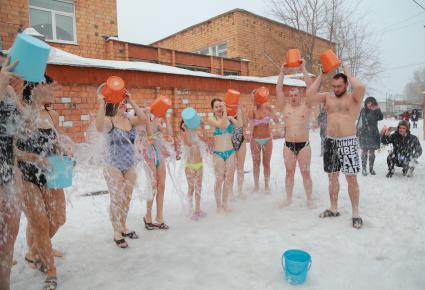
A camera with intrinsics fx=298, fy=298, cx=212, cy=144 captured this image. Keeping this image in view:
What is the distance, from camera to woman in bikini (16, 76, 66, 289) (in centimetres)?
254

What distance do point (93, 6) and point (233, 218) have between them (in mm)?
11044

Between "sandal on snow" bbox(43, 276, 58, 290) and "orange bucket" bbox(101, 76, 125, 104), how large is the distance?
183cm

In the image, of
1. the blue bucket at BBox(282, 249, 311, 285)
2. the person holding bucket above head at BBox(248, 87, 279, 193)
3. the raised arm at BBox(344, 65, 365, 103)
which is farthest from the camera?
the person holding bucket above head at BBox(248, 87, 279, 193)

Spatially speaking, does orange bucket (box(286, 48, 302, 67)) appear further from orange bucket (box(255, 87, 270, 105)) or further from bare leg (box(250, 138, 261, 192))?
bare leg (box(250, 138, 261, 192))

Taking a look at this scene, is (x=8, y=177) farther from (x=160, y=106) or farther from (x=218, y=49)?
(x=218, y=49)

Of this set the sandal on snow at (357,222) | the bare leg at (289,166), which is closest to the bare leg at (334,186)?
the sandal on snow at (357,222)

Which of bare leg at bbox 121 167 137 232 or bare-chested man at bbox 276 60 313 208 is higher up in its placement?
bare-chested man at bbox 276 60 313 208

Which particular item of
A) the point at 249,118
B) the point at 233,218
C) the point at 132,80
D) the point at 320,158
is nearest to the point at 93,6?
the point at 132,80

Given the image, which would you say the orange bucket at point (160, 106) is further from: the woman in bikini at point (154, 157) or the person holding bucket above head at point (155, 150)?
the woman in bikini at point (154, 157)

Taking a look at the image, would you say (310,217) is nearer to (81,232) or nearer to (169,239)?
(169,239)

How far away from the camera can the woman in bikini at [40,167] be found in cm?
254

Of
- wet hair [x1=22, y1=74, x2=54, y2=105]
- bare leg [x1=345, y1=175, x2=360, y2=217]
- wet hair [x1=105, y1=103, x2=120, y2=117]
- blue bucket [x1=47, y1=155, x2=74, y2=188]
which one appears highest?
wet hair [x1=22, y1=74, x2=54, y2=105]

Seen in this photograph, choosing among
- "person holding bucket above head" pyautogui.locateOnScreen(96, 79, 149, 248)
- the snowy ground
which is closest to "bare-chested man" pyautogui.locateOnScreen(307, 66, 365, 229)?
the snowy ground

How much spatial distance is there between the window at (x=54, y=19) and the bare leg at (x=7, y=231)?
10618 millimetres
